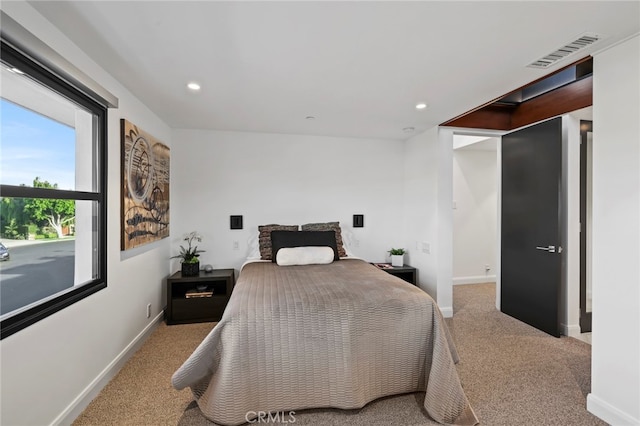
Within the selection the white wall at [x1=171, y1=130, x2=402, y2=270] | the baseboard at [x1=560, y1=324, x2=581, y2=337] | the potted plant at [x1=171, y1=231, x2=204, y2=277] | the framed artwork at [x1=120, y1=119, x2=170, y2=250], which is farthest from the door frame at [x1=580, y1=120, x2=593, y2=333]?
the framed artwork at [x1=120, y1=119, x2=170, y2=250]

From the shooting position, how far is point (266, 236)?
364cm

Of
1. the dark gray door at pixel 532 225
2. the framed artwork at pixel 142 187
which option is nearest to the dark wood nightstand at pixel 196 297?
the framed artwork at pixel 142 187

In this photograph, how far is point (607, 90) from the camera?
71.2 inches

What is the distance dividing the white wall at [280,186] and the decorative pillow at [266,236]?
8.9 inches

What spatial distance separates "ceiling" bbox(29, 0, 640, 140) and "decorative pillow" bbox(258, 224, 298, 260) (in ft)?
4.91

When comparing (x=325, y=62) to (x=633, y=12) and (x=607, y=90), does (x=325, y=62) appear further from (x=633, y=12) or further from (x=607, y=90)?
(x=607, y=90)

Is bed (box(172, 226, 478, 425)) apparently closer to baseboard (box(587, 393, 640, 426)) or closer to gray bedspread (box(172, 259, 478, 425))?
gray bedspread (box(172, 259, 478, 425))

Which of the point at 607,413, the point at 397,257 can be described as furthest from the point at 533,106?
the point at 607,413

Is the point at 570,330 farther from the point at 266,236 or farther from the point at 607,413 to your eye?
the point at 266,236

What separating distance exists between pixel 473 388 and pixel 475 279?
3406mm

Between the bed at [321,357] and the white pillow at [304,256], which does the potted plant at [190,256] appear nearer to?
the white pillow at [304,256]

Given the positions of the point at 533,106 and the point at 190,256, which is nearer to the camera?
the point at 533,106

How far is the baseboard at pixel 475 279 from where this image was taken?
5074 millimetres

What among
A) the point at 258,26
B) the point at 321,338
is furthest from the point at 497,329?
the point at 258,26
